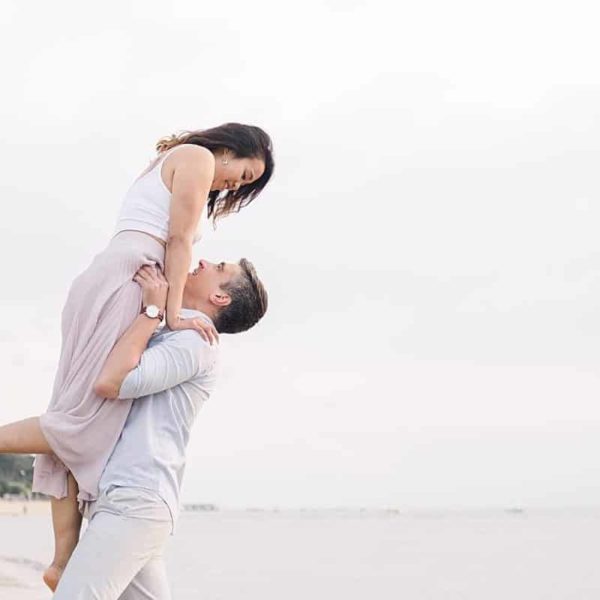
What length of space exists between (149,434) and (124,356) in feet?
0.71

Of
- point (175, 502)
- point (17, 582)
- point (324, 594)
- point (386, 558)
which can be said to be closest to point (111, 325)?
point (175, 502)

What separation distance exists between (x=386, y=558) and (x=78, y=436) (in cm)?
1892

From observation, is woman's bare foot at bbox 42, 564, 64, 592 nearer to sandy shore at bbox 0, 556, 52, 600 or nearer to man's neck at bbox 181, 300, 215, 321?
man's neck at bbox 181, 300, 215, 321

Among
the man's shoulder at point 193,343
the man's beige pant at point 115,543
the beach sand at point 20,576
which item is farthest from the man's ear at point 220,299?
the beach sand at point 20,576

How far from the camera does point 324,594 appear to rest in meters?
15.3

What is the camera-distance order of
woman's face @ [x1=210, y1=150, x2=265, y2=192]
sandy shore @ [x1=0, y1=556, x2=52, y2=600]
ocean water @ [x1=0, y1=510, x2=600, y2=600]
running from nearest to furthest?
woman's face @ [x1=210, y1=150, x2=265, y2=192] < sandy shore @ [x1=0, y1=556, x2=52, y2=600] < ocean water @ [x1=0, y1=510, x2=600, y2=600]

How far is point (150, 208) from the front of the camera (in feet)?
13.0

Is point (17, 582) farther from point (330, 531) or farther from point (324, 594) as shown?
point (330, 531)

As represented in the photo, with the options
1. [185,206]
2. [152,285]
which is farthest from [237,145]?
[152,285]

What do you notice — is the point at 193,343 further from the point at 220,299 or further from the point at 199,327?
the point at 220,299

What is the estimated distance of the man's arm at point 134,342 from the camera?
358cm

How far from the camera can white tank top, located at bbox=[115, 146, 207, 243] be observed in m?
3.95

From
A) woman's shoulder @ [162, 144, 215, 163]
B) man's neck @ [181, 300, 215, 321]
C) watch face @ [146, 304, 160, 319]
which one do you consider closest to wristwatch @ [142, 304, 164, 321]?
watch face @ [146, 304, 160, 319]

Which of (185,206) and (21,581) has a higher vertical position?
(185,206)
